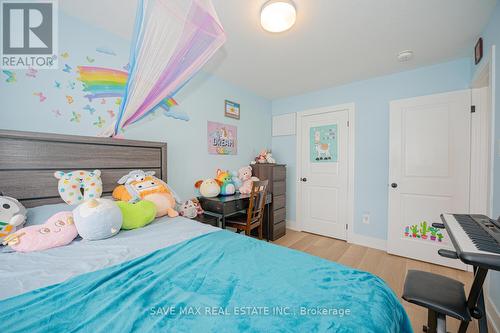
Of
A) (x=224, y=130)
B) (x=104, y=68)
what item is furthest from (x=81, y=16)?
(x=224, y=130)

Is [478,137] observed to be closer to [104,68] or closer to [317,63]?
[317,63]

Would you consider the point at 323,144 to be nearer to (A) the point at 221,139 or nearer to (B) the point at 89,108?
(A) the point at 221,139

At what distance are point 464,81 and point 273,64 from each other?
7.12 feet

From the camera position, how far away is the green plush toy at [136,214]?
134 centimetres

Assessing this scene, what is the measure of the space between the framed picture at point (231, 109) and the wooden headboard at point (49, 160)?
142 centimetres

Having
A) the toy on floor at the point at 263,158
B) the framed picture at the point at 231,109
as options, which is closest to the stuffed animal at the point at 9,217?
the framed picture at the point at 231,109

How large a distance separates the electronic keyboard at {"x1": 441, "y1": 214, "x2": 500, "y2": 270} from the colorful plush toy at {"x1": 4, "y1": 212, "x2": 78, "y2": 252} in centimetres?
189

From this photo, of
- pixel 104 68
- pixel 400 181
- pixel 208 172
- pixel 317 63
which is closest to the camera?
pixel 104 68

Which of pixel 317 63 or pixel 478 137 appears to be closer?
pixel 478 137

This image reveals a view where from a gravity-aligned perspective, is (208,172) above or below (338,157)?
below

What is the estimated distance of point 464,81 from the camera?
7.30ft

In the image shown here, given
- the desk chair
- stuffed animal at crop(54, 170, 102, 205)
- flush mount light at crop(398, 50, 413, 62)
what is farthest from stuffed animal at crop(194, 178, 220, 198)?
flush mount light at crop(398, 50, 413, 62)

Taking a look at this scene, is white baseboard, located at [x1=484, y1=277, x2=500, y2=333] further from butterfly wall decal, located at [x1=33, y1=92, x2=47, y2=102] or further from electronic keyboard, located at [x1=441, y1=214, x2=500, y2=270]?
butterfly wall decal, located at [x1=33, y1=92, x2=47, y2=102]

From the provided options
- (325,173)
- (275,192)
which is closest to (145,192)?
(275,192)
